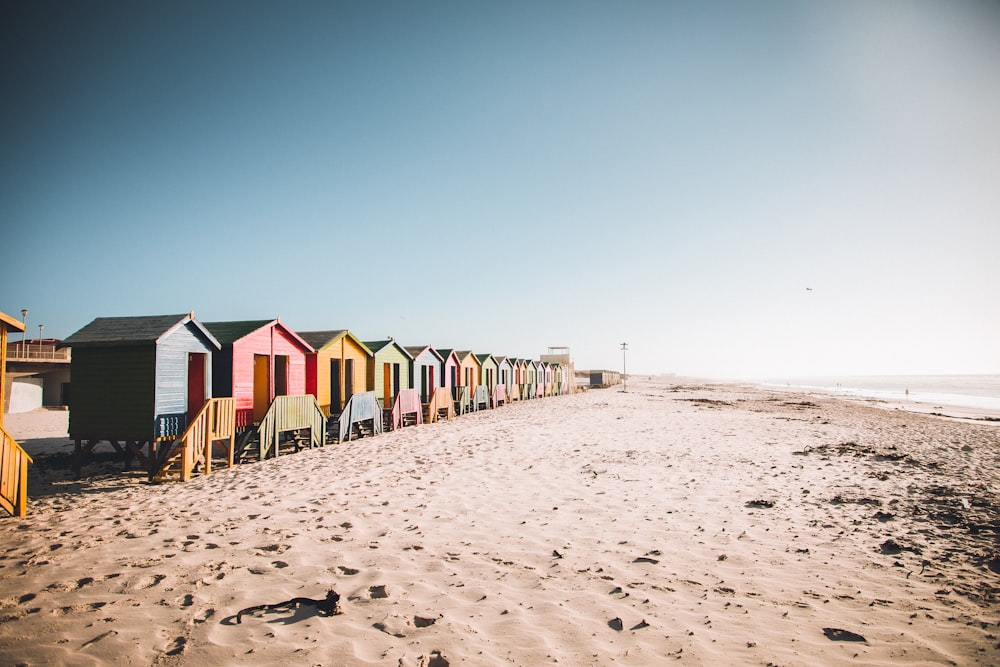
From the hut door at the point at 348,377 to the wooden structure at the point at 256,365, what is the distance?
2456 millimetres

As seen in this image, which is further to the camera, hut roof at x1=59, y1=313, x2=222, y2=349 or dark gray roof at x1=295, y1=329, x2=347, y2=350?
dark gray roof at x1=295, y1=329, x2=347, y2=350

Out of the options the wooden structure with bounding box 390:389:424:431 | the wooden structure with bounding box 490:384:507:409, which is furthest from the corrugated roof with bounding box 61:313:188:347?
the wooden structure with bounding box 490:384:507:409

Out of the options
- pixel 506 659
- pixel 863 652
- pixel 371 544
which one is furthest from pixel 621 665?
pixel 371 544

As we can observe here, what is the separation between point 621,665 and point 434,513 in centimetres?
429

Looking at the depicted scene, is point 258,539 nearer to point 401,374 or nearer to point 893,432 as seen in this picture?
point 401,374

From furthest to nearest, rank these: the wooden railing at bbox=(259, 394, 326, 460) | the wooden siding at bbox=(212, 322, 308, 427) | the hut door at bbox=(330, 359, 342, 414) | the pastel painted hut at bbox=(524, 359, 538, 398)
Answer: the pastel painted hut at bbox=(524, 359, 538, 398) < the hut door at bbox=(330, 359, 342, 414) < the wooden siding at bbox=(212, 322, 308, 427) < the wooden railing at bbox=(259, 394, 326, 460)

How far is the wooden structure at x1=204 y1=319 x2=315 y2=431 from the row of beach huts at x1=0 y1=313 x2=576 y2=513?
0.03 m

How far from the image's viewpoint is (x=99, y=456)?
1283 centimetres

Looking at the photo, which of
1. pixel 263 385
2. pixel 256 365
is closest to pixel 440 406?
pixel 263 385

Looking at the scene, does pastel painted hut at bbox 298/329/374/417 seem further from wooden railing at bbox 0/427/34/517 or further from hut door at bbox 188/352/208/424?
wooden railing at bbox 0/427/34/517

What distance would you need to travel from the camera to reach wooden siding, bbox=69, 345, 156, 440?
36.5ft

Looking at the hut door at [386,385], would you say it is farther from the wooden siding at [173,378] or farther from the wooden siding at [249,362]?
the wooden siding at [173,378]

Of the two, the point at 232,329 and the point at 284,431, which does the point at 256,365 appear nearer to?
the point at 232,329

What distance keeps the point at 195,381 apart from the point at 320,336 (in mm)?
5640
